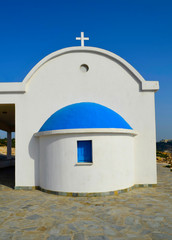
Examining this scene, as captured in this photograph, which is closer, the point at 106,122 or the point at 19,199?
the point at 19,199

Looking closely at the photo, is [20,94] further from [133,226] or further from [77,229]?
[133,226]

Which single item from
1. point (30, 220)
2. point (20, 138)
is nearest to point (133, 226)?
point (30, 220)

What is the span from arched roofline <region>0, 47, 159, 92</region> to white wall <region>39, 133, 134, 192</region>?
3.27 m

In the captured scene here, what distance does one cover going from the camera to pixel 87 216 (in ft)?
22.5

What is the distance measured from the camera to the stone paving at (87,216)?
219 inches

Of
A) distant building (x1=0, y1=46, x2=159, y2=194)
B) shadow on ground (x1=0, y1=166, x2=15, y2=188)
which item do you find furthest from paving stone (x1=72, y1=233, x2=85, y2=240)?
shadow on ground (x1=0, y1=166, x2=15, y2=188)

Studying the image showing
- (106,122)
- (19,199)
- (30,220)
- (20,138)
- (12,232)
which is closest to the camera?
(12,232)

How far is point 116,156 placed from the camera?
970 cm

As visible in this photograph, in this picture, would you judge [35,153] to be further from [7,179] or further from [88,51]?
[88,51]

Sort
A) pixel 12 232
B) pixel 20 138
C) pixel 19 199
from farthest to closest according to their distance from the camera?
pixel 20 138, pixel 19 199, pixel 12 232

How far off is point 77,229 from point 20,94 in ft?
25.5

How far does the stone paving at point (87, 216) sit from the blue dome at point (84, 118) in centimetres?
315

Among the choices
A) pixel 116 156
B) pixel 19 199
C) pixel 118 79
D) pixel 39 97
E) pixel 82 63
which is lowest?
pixel 19 199

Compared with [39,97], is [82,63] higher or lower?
higher
